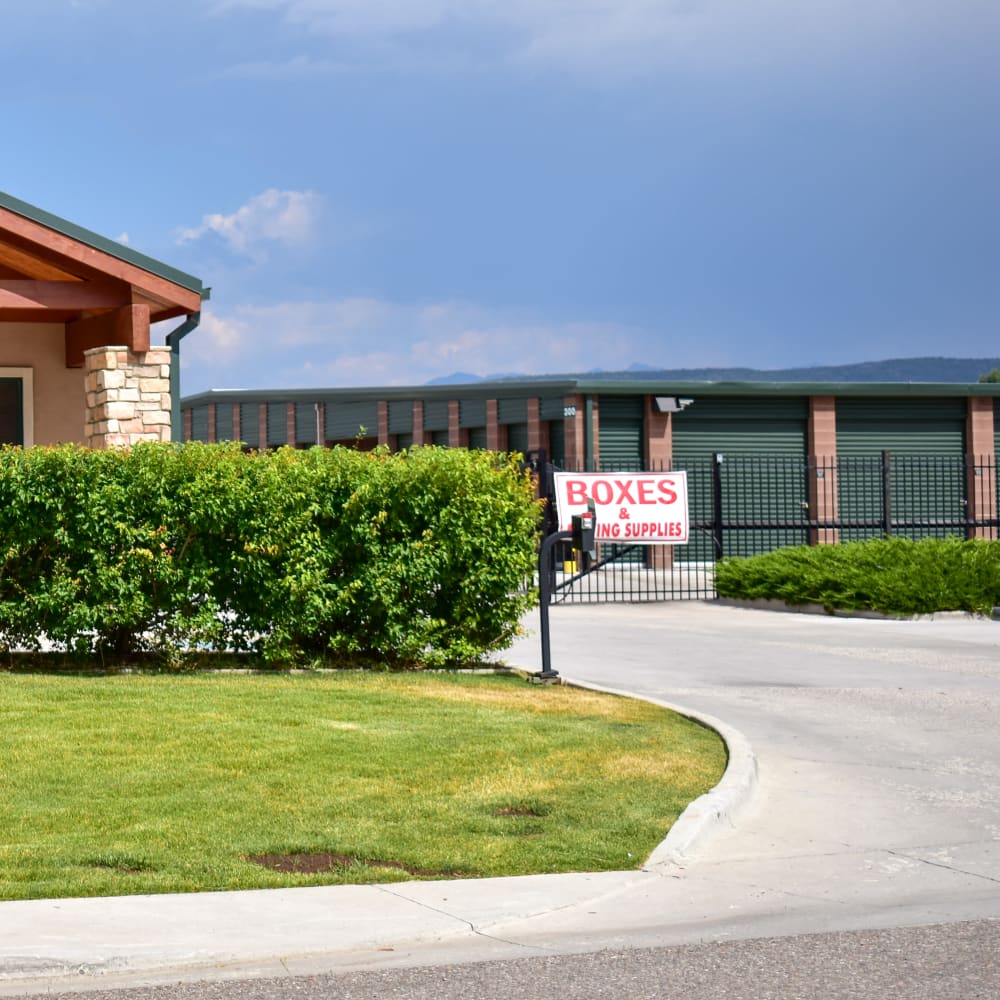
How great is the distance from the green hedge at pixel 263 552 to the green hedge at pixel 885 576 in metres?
9.40

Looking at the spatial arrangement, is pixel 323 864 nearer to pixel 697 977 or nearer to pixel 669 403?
pixel 697 977

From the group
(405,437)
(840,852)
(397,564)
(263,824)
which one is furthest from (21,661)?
(405,437)

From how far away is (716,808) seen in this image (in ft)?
28.6

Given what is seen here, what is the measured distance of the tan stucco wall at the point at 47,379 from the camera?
1844cm

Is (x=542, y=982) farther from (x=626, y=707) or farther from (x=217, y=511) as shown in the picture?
(x=217, y=511)

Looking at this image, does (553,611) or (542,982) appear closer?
(542,982)

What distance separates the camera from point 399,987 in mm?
5750

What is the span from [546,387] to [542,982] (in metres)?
33.2

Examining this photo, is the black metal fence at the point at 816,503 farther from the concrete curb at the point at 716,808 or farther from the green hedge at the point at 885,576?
the concrete curb at the point at 716,808

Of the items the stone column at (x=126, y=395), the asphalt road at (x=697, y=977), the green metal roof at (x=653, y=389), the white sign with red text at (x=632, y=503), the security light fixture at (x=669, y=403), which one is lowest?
the asphalt road at (x=697, y=977)

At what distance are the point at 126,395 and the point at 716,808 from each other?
10.6 metres

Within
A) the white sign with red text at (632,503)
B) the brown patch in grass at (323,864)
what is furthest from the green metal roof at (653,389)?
the brown patch in grass at (323,864)

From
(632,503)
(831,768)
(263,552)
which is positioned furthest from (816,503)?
(831,768)

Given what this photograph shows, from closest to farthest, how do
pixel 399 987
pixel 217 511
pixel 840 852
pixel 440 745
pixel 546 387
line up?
pixel 399 987, pixel 840 852, pixel 440 745, pixel 217 511, pixel 546 387
